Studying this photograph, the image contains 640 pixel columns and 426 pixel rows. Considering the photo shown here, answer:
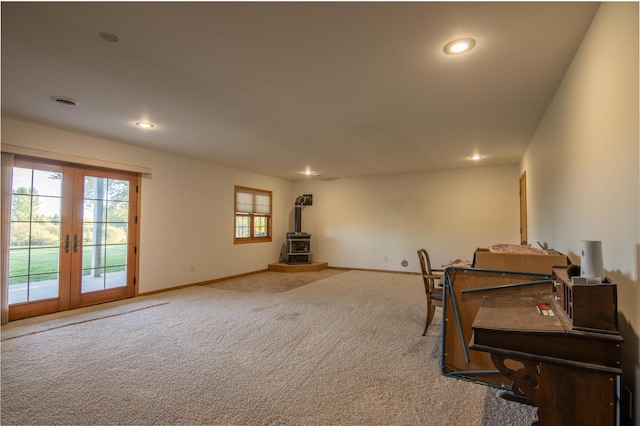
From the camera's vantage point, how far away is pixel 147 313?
4078mm

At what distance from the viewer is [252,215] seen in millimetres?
7637

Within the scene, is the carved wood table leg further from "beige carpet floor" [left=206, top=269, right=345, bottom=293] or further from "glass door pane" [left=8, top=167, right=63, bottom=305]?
"glass door pane" [left=8, top=167, right=63, bottom=305]

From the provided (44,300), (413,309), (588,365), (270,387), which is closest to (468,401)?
(588,365)

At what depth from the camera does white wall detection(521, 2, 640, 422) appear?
134cm

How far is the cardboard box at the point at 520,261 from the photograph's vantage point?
2281 millimetres

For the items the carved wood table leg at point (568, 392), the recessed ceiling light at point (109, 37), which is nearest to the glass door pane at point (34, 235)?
the recessed ceiling light at point (109, 37)

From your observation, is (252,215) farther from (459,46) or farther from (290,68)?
(459,46)

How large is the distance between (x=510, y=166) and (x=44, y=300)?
330 inches

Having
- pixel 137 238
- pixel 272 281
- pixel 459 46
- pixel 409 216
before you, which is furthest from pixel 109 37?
pixel 409 216

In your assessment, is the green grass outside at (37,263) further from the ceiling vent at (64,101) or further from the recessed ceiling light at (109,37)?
the recessed ceiling light at (109,37)

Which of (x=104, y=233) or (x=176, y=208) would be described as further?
(x=176, y=208)

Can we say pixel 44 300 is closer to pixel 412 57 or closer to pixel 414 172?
pixel 412 57

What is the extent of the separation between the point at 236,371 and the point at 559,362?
2.16 meters

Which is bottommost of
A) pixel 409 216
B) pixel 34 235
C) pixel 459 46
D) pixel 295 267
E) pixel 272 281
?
pixel 272 281
